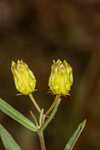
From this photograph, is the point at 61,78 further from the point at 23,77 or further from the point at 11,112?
the point at 11,112

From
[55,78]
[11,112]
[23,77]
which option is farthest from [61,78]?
[11,112]

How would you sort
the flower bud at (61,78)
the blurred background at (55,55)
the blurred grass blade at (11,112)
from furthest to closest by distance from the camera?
the blurred background at (55,55)
the flower bud at (61,78)
the blurred grass blade at (11,112)

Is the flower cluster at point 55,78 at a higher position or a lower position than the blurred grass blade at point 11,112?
higher

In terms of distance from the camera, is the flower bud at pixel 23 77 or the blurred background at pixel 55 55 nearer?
the flower bud at pixel 23 77

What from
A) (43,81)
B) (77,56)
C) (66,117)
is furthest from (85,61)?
(66,117)

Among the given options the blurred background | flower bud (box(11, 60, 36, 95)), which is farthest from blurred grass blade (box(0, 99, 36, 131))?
the blurred background

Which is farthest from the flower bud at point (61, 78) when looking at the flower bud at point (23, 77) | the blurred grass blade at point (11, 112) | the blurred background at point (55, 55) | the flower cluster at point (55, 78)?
the blurred background at point (55, 55)

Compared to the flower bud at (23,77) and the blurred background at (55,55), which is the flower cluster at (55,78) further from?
the blurred background at (55,55)

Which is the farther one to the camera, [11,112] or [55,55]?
[55,55]

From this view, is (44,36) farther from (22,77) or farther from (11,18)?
(22,77)
